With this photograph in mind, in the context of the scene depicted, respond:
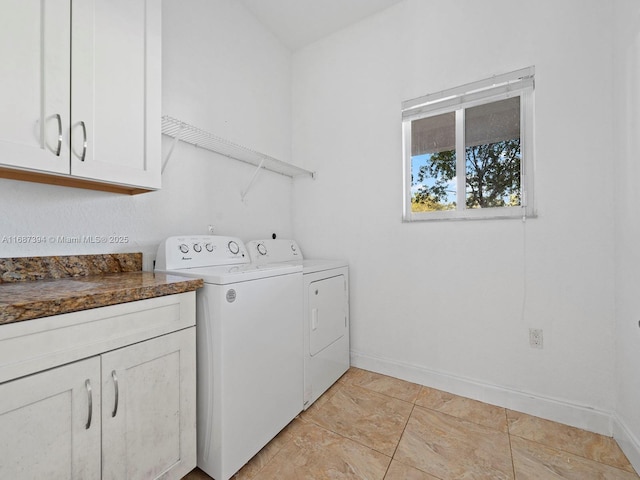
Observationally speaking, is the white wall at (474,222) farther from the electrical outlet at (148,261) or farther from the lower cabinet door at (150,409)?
the lower cabinet door at (150,409)

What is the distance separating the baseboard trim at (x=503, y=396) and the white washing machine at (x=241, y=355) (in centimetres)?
82

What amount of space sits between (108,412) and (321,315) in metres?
1.19

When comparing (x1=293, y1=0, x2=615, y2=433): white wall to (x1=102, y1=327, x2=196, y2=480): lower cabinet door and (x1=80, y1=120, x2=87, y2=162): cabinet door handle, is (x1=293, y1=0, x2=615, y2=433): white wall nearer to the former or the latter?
(x1=102, y1=327, x2=196, y2=480): lower cabinet door

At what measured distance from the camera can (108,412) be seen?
92cm

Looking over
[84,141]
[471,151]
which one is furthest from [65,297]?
[471,151]

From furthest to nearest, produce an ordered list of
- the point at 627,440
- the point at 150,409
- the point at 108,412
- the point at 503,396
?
the point at 503,396, the point at 627,440, the point at 150,409, the point at 108,412

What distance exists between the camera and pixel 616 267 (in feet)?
4.84

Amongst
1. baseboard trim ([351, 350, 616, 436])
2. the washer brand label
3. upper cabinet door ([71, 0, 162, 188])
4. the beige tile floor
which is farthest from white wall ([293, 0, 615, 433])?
upper cabinet door ([71, 0, 162, 188])

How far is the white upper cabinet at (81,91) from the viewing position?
941 millimetres

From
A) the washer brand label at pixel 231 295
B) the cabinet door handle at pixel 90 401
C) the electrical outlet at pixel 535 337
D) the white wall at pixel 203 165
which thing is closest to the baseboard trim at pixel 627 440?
the electrical outlet at pixel 535 337

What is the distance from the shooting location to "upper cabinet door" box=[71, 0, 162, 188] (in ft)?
3.55

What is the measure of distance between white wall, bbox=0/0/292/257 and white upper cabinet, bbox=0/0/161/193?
0.14m

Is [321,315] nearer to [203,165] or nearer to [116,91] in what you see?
[203,165]

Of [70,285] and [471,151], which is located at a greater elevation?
[471,151]
